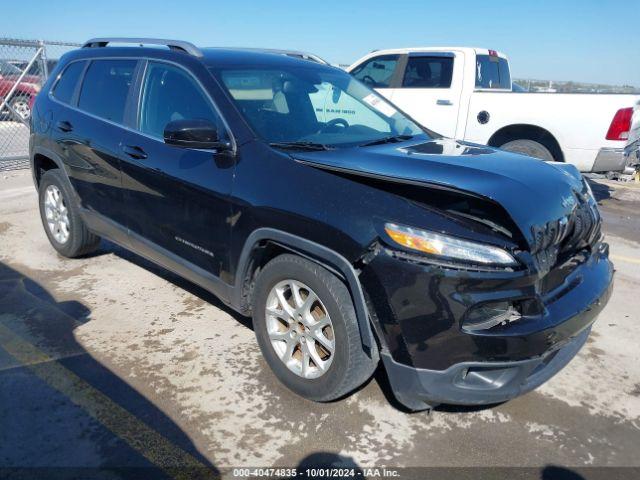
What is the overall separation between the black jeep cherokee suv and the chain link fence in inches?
304

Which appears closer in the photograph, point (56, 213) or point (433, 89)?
point (56, 213)

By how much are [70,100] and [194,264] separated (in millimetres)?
2195

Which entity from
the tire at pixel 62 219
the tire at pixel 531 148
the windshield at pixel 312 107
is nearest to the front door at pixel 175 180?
the windshield at pixel 312 107

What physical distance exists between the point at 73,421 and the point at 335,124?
7.71 feet

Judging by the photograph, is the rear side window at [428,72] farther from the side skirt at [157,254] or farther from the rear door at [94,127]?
the side skirt at [157,254]

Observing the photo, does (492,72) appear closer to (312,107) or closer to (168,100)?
(312,107)

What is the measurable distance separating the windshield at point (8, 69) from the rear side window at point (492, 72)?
9.10m

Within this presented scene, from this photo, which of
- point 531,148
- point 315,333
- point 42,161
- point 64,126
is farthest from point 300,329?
point 531,148

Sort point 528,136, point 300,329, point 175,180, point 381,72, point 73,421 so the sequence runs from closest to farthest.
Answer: point 73,421 → point 300,329 → point 175,180 → point 528,136 → point 381,72

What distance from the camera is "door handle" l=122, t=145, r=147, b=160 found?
356 centimetres

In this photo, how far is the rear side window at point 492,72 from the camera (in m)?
7.85

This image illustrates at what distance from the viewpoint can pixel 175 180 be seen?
3.30m

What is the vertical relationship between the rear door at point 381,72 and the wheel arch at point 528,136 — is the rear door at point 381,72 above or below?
above

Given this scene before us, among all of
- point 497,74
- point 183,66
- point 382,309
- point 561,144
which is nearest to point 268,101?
point 183,66
